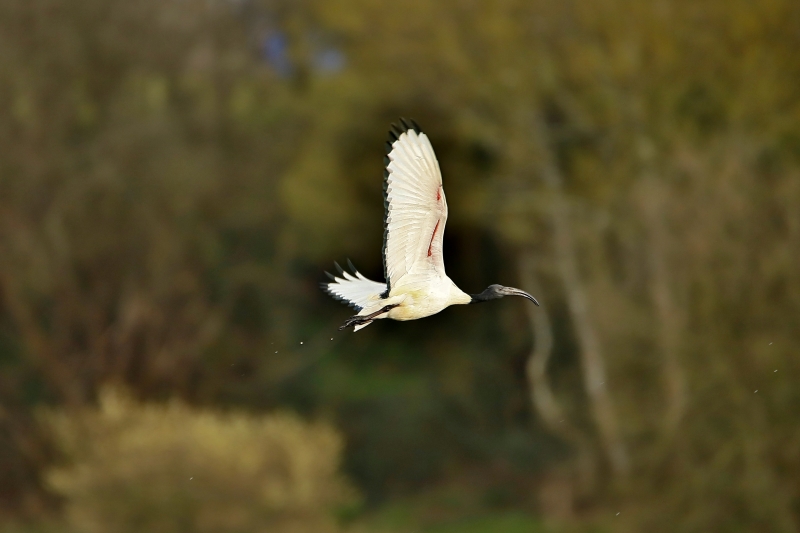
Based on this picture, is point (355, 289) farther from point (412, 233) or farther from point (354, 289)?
point (412, 233)

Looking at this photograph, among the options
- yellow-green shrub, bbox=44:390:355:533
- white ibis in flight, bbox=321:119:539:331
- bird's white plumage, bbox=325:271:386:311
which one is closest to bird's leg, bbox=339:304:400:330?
white ibis in flight, bbox=321:119:539:331

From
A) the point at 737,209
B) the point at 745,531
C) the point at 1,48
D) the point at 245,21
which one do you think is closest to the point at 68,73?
the point at 1,48

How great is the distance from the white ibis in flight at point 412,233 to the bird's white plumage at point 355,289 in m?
0.52

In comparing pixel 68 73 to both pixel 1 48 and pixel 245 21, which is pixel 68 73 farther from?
pixel 245 21

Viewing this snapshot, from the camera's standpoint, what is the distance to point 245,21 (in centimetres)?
1881

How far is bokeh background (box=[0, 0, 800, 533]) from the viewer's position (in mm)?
13891

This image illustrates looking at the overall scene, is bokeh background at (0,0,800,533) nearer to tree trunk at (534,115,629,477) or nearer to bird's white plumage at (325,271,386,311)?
tree trunk at (534,115,629,477)

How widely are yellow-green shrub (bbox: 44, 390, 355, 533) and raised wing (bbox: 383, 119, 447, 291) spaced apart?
997cm

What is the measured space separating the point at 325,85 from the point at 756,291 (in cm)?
901

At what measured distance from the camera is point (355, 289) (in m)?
7.11

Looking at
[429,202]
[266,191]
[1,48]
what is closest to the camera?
[429,202]

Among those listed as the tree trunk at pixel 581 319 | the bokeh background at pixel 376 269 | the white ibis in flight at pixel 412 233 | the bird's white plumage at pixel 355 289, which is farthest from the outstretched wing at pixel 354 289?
the tree trunk at pixel 581 319

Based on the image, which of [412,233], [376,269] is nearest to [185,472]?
[376,269]

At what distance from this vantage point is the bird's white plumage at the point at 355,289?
22.5 ft
